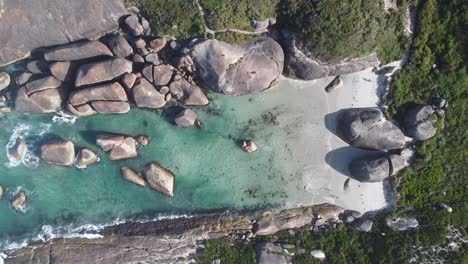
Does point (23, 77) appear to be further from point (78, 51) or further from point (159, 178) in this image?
point (159, 178)

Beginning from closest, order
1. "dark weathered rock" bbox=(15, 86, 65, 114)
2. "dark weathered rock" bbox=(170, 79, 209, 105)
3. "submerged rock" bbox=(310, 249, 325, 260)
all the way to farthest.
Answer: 1. "dark weathered rock" bbox=(170, 79, 209, 105)
2. "submerged rock" bbox=(310, 249, 325, 260)
3. "dark weathered rock" bbox=(15, 86, 65, 114)

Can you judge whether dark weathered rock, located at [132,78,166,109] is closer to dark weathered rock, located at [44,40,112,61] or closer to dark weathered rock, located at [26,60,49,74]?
dark weathered rock, located at [44,40,112,61]

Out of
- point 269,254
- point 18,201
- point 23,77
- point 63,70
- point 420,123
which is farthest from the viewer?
point 18,201

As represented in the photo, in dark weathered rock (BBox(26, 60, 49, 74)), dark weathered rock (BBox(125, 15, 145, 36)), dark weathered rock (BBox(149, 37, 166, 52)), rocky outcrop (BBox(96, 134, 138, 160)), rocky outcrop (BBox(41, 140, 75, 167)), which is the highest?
dark weathered rock (BBox(125, 15, 145, 36))

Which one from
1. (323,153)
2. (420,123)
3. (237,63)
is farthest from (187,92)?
(420,123)

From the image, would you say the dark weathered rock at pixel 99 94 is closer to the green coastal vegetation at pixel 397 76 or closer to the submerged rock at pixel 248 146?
the green coastal vegetation at pixel 397 76

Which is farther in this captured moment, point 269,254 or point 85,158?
point 85,158

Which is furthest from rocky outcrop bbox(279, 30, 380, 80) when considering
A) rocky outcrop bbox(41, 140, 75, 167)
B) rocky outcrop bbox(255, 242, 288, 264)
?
rocky outcrop bbox(41, 140, 75, 167)

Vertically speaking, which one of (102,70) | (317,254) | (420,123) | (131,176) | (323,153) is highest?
(420,123)
